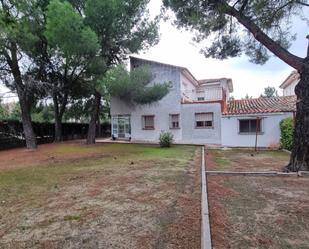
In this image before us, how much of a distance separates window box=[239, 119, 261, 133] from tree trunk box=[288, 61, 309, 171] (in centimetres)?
976

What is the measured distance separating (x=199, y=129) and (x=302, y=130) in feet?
42.1

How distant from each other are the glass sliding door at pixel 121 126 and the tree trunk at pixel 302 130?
671 inches

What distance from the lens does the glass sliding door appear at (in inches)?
995

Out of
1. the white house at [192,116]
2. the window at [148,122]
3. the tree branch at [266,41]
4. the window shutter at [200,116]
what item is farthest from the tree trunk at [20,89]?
the tree branch at [266,41]

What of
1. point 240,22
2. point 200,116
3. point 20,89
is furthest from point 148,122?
point 240,22

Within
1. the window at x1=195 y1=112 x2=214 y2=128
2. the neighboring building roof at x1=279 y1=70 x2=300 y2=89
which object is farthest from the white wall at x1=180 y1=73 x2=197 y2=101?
the neighboring building roof at x1=279 y1=70 x2=300 y2=89

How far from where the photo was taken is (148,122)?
2428 centimetres

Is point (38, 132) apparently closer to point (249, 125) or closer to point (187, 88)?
point (187, 88)

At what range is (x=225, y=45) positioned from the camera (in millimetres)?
12070

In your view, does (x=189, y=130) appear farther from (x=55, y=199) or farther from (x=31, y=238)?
(x=31, y=238)

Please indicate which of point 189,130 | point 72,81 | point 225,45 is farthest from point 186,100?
point 225,45

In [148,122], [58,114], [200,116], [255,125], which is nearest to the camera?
[255,125]

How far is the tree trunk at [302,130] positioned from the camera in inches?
364

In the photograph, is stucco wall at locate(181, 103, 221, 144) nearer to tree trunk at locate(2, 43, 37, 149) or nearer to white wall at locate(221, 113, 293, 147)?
white wall at locate(221, 113, 293, 147)
